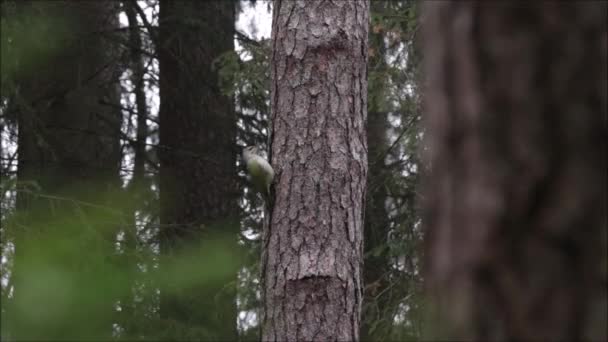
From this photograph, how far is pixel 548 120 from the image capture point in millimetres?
1277

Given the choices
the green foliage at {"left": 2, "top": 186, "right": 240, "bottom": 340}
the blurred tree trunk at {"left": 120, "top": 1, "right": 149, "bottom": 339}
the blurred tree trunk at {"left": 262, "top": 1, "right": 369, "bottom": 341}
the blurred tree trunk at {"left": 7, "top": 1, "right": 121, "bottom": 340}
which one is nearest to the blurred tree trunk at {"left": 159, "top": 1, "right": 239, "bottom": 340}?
the blurred tree trunk at {"left": 120, "top": 1, "right": 149, "bottom": 339}

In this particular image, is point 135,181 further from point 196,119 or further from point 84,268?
point 84,268

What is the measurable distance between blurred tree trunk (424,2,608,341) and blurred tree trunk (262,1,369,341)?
2.77m

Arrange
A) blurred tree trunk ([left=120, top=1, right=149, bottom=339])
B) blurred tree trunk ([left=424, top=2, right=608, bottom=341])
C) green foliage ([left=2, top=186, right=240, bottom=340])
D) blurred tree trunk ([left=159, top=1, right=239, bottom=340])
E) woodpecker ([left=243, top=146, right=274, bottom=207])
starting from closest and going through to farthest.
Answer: blurred tree trunk ([left=424, top=2, right=608, bottom=341]) < woodpecker ([left=243, top=146, right=274, bottom=207]) < green foliage ([left=2, top=186, right=240, bottom=340]) < blurred tree trunk ([left=120, top=1, right=149, bottom=339]) < blurred tree trunk ([left=159, top=1, right=239, bottom=340])

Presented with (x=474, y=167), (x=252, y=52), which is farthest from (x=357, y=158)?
(x=252, y=52)

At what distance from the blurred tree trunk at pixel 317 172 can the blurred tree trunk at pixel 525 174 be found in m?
2.77

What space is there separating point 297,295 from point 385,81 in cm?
414

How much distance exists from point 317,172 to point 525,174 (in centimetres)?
302

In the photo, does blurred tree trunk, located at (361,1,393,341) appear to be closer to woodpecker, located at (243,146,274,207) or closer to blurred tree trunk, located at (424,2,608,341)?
woodpecker, located at (243,146,274,207)

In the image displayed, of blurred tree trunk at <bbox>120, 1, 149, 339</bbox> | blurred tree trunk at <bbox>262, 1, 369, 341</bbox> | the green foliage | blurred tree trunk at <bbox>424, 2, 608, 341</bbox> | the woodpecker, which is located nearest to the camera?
blurred tree trunk at <bbox>424, 2, 608, 341</bbox>

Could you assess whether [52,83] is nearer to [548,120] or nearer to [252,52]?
[252,52]

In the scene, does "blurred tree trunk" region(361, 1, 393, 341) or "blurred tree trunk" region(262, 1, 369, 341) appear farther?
"blurred tree trunk" region(361, 1, 393, 341)

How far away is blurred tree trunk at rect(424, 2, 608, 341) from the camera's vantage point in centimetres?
125

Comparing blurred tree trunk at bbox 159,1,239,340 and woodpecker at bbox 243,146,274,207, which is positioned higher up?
blurred tree trunk at bbox 159,1,239,340
